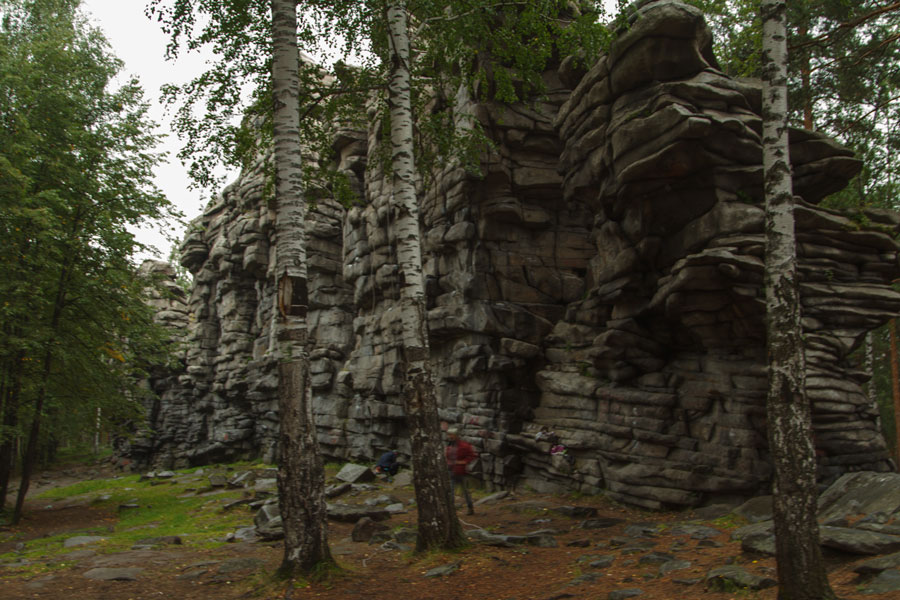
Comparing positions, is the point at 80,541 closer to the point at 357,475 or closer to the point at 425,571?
the point at 425,571

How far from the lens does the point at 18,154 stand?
17.7 meters

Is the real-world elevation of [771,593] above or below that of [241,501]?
above

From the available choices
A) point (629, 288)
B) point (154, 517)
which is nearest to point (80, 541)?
point (154, 517)

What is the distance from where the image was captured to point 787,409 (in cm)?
600

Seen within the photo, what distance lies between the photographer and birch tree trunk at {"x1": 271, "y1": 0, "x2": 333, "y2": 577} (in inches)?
333

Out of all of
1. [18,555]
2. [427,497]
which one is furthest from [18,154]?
[427,497]

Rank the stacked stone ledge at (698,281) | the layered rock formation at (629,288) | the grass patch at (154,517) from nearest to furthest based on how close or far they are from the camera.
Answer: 1. the grass patch at (154,517)
2. the stacked stone ledge at (698,281)
3. the layered rock formation at (629,288)

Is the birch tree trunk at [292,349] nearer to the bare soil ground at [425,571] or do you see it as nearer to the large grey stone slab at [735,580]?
the bare soil ground at [425,571]

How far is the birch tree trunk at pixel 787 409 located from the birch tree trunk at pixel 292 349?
6122mm

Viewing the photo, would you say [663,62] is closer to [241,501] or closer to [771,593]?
[771,593]

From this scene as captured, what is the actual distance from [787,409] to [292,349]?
672cm

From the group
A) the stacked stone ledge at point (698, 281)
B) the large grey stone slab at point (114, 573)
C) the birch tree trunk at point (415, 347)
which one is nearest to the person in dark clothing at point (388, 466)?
the stacked stone ledge at point (698, 281)

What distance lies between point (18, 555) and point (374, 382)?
15.6 m

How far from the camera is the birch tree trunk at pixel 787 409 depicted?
5832 millimetres
